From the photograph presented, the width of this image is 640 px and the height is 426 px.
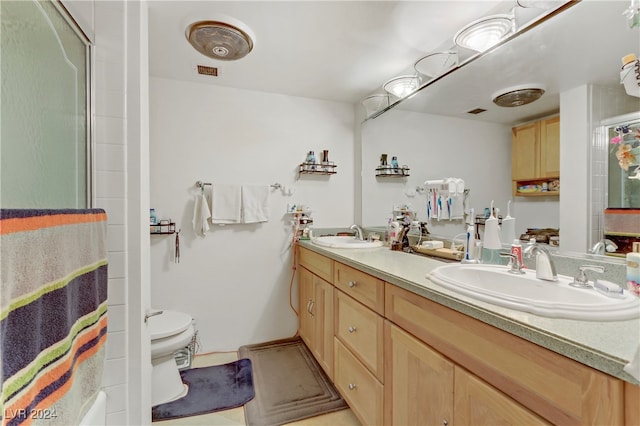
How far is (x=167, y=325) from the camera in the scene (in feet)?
5.44

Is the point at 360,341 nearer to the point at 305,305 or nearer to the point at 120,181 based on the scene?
the point at 305,305

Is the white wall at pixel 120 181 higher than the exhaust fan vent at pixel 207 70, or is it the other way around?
the exhaust fan vent at pixel 207 70

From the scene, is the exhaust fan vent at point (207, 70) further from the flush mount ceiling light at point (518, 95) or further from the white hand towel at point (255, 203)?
the flush mount ceiling light at point (518, 95)

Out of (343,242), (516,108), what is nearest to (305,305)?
(343,242)

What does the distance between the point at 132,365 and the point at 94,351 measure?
250mm

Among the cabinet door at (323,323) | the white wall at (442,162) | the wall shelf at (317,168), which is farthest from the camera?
the wall shelf at (317,168)

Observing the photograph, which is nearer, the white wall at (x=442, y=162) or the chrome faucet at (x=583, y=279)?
the chrome faucet at (x=583, y=279)

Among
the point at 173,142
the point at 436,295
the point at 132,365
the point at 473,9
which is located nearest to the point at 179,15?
the point at 173,142

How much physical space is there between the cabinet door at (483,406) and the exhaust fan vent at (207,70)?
88.7 inches

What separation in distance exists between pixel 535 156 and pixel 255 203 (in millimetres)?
1853

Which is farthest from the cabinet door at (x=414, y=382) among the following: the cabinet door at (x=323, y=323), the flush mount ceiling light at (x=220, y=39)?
the flush mount ceiling light at (x=220, y=39)

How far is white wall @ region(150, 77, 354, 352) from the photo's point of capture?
7.07ft

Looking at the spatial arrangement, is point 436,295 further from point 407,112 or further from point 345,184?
point 345,184

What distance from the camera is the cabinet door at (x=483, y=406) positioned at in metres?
0.67
